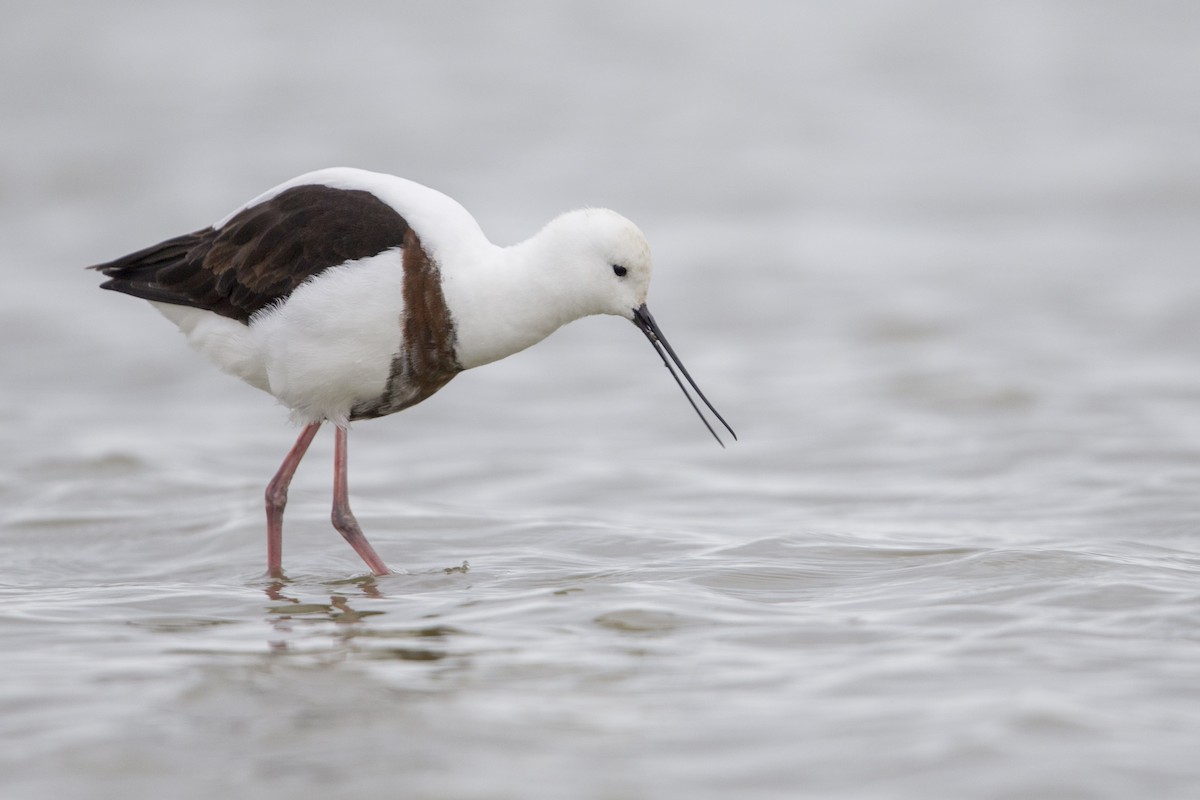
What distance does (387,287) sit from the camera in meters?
6.53

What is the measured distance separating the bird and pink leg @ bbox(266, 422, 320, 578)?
0.45m

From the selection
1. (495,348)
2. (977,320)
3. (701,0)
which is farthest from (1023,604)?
(701,0)

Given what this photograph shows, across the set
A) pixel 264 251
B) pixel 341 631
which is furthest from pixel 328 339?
pixel 341 631

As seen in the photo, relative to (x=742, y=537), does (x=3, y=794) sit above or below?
below

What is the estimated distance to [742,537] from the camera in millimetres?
7727

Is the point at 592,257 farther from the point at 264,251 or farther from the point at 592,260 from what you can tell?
the point at 264,251

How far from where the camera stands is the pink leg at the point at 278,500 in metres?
7.40

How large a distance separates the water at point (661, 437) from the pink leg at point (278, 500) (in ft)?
0.70

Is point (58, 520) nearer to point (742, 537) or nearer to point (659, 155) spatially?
point (742, 537)

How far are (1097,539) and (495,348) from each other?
10.00ft

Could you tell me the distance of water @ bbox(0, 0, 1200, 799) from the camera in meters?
4.92

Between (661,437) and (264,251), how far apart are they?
14.1 feet

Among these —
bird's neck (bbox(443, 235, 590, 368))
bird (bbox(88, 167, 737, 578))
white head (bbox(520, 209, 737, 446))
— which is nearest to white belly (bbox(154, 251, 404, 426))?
bird (bbox(88, 167, 737, 578))

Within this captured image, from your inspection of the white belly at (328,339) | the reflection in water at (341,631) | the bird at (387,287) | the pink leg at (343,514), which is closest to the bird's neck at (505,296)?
the bird at (387,287)
